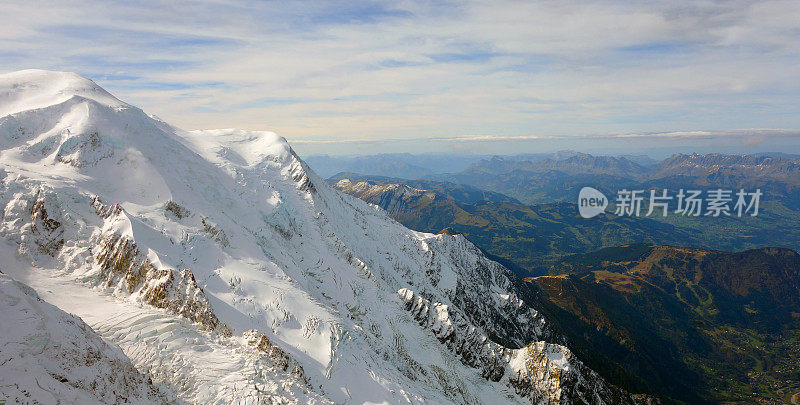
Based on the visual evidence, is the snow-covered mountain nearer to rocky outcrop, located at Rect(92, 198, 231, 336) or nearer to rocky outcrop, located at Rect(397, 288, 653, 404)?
rocky outcrop, located at Rect(92, 198, 231, 336)

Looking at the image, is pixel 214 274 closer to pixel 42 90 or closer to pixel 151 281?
pixel 151 281

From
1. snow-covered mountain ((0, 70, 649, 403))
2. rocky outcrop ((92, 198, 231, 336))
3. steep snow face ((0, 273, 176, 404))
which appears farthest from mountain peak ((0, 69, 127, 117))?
steep snow face ((0, 273, 176, 404))

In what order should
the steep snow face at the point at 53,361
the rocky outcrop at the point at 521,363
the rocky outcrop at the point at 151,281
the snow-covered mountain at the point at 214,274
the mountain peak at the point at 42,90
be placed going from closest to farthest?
the steep snow face at the point at 53,361 → the snow-covered mountain at the point at 214,274 → the rocky outcrop at the point at 151,281 → the mountain peak at the point at 42,90 → the rocky outcrop at the point at 521,363

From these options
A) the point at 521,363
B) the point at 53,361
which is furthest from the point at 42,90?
the point at 521,363

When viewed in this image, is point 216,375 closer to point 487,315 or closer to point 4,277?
point 4,277

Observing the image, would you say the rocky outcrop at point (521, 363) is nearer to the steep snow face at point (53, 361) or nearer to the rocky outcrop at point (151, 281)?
the rocky outcrop at point (151, 281)

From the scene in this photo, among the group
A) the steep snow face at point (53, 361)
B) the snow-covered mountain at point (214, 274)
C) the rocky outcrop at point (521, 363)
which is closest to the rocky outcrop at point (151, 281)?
the snow-covered mountain at point (214, 274)
